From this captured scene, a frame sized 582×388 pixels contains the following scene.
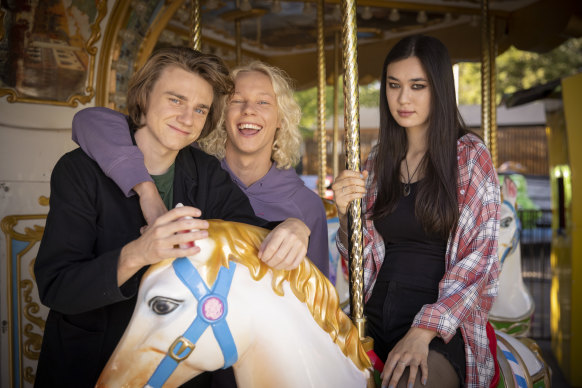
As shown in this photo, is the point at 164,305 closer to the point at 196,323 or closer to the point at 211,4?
the point at 196,323

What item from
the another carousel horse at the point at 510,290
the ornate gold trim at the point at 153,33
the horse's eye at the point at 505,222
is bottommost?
the another carousel horse at the point at 510,290

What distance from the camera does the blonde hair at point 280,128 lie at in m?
2.48

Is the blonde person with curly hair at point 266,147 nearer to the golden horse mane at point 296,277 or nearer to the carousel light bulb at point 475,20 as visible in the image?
the golden horse mane at point 296,277

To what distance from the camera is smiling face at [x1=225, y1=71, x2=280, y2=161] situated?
7.84 feet

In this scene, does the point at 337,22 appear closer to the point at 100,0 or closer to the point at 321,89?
the point at 321,89

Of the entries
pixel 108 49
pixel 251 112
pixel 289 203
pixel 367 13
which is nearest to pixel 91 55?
pixel 108 49

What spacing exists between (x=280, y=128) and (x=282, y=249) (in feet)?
4.71

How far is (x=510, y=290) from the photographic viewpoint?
142 inches

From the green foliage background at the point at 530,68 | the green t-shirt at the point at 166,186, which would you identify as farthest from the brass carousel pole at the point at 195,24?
the green foliage background at the point at 530,68

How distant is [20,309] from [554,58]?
19.6 m

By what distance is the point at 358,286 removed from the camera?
1.71m

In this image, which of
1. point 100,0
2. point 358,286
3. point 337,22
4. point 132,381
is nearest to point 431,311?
point 358,286

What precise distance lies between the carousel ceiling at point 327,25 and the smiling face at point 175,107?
5.81 feet

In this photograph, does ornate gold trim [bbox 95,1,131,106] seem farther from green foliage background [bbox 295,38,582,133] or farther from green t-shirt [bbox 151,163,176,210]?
green foliage background [bbox 295,38,582,133]
